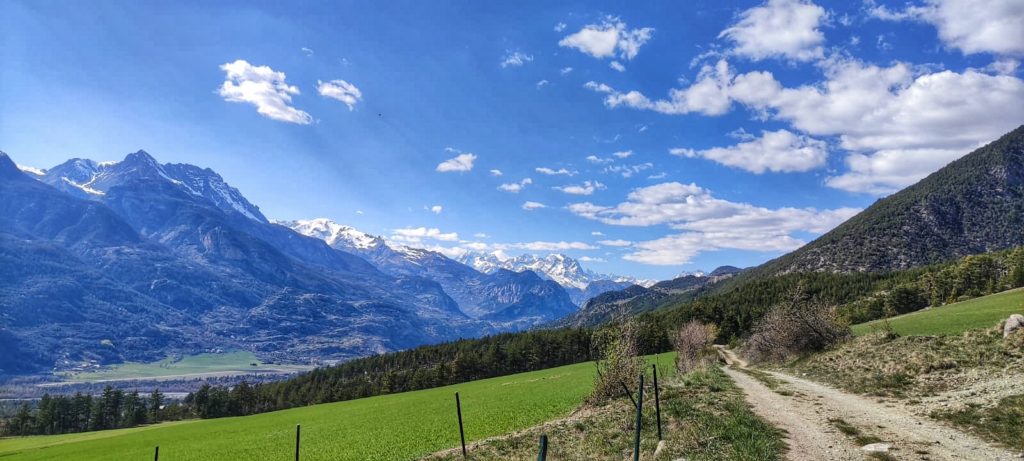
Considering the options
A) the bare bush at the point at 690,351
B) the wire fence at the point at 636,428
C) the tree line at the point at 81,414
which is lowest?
the tree line at the point at 81,414

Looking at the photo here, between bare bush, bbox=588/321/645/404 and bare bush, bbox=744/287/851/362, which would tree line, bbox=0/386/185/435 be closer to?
bare bush, bbox=588/321/645/404

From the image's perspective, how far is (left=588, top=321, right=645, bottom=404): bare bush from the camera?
104 ft

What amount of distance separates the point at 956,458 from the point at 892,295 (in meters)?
135

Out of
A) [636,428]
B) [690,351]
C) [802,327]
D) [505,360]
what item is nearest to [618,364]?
[636,428]

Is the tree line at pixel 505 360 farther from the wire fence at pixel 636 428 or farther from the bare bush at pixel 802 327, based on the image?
the wire fence at pixel 636 428

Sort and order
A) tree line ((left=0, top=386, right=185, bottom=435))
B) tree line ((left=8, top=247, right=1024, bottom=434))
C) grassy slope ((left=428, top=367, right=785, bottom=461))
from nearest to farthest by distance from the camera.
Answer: grassy slope ((left=428, top=367, right=785, bottom=461)) < tree line ((left=8, top=247, right=1024, bottom=434)) < tree line ((left=0, top=386, right=185, bottom=435))

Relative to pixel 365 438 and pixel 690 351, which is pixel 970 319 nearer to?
pixel 690 351

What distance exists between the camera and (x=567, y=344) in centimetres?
14488

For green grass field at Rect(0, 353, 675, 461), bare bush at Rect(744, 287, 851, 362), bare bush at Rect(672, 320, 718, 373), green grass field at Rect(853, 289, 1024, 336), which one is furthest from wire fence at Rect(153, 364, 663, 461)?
green grass field at Rect(853, 289, 1024, 336)

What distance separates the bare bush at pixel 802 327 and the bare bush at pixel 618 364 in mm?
25630

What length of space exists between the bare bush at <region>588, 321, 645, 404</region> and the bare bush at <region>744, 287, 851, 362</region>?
25.6m

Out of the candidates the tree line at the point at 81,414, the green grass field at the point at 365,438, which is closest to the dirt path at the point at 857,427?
the green grass field at the point at 365,438

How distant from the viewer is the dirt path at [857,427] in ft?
51.6

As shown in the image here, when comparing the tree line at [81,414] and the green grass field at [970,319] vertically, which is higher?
the green grass field at [970,319]
